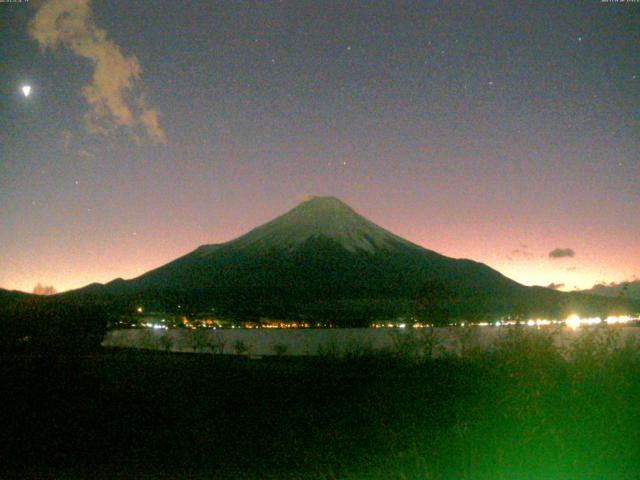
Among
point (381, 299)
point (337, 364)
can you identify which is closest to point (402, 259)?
point (381, 299)

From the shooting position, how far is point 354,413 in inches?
368

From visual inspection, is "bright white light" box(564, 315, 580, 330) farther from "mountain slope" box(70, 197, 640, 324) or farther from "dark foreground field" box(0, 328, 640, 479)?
"mountain slope" box(70, 197, 640, 324)

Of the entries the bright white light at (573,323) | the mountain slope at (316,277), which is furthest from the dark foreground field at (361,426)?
the mountain slope at (316,277)

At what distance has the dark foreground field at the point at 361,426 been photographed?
20.2 ft

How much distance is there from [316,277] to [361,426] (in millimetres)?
102556

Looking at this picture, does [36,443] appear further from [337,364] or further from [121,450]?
[337,364]

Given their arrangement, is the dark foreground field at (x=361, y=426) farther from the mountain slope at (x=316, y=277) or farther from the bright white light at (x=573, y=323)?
the mountain slope at (x=316, y=277)

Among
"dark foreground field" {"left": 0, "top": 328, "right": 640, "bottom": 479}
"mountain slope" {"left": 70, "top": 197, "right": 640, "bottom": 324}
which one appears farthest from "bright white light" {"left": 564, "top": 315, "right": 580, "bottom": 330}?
"mountain slope" {"left": 70, "top": 197, "right": 640, "bottom": 324}

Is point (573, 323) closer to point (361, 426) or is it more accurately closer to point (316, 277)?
point (361, 426)

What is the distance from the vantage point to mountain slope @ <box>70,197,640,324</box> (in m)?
93.4

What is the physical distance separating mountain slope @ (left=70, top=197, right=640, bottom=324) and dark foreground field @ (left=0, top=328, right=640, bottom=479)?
236ft

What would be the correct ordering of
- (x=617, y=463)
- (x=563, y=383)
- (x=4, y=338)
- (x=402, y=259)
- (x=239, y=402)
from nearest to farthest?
(x=617, y=463) < (x=563, y=383) < (x=239, y=402) < (x=4, y=338) < (x=402, y=259)

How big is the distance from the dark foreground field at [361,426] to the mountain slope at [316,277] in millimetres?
71991

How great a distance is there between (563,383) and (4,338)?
47.1 ft
